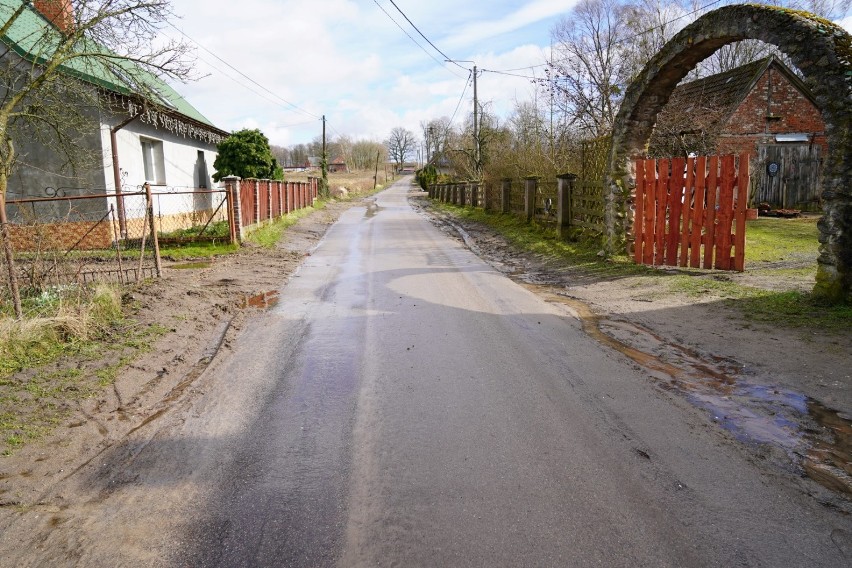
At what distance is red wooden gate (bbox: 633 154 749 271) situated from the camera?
29.6ft

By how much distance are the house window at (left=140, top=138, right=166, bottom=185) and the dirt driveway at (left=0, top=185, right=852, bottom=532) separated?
929 cm

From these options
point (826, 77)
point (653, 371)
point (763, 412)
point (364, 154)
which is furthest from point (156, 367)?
point (364, 154)

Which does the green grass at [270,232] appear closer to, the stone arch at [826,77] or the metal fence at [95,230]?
the metal fence at [95,230]

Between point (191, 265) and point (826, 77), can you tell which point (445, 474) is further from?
point (191, 265)

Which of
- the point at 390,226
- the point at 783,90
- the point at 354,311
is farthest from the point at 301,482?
the point at 783,90

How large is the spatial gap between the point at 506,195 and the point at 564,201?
25.7 ft


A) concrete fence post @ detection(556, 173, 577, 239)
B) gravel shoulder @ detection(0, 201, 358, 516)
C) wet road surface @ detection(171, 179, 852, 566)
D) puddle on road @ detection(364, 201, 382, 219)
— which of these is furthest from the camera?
puddle on road @ detection(364, 201, 382, 219)

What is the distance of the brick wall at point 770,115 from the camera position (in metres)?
21.6

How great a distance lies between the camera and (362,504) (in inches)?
122

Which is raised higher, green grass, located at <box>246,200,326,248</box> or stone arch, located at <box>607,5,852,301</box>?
stone arch, located at <box>607,5,852,301</box>

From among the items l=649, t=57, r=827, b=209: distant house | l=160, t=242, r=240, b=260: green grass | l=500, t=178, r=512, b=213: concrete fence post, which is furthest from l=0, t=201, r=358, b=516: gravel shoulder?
l=649, t=57, r=827, b=209: distant house

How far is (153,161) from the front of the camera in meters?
17.8

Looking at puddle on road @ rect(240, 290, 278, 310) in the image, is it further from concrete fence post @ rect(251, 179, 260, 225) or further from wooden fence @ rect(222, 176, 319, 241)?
concrete fence post @ rect(251, 179, 260, 225)

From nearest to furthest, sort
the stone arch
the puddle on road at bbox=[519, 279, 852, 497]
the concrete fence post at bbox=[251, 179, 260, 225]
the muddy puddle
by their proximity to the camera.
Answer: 1. the puddle on road at bbox=[519, 279, 852, 497]
2. the stone arch
3. the muddy puddle
4. the concrete fence post at bbox=[251, 179, 260, 225]
